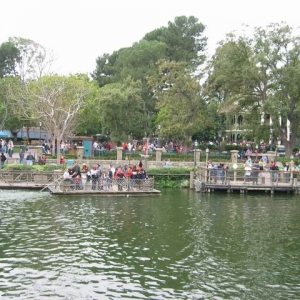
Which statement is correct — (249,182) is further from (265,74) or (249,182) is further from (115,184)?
(265,74)

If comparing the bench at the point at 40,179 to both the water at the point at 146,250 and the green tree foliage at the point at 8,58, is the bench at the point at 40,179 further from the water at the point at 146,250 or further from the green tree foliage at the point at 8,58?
the green tree foliage at the point at 8,58

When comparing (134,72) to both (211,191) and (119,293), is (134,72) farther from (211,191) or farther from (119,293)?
(119,293)

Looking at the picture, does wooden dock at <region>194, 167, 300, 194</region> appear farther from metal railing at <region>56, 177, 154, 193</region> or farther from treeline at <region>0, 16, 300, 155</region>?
treeline at <region>0, 16, 300, 155</region>

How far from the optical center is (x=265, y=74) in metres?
50.6

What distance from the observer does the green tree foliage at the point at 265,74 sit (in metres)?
48.9

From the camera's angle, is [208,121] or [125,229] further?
[208,121]

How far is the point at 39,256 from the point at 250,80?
37159mm

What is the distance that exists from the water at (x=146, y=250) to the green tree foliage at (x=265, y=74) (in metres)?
21.5

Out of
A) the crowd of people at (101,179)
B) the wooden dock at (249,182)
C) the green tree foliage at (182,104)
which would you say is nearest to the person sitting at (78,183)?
the crowd of people at (101,179)

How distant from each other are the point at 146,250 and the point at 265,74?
117 feet

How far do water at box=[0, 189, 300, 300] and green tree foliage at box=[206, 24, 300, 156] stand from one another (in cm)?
2145

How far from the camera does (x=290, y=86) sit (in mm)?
48906

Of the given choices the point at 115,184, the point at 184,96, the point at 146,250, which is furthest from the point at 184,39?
the point at 146,250

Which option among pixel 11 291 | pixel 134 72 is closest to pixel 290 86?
pixel 134 72
